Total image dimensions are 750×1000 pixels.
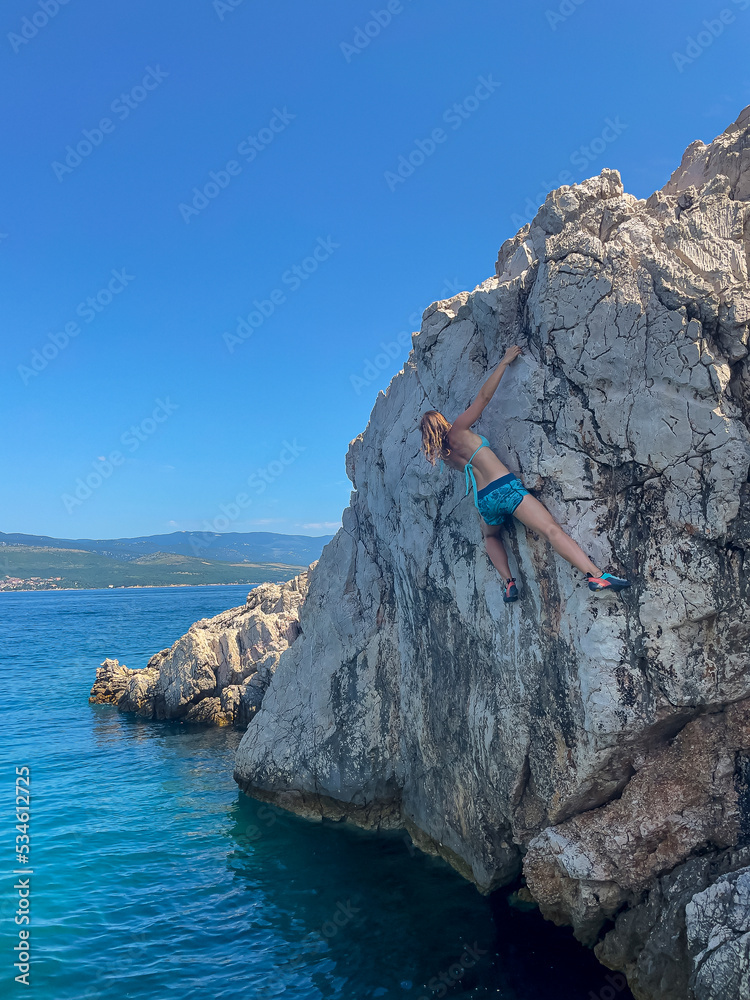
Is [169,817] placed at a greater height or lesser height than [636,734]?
lesser

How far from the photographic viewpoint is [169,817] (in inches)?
703

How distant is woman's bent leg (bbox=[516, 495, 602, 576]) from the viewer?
32.5 ft

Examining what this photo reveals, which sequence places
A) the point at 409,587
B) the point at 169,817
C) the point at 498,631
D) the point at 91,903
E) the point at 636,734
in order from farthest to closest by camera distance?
the point at 169,817 → the point at 409,587 → the point at 91,903 → the point at 498,631 → the point at 636,734

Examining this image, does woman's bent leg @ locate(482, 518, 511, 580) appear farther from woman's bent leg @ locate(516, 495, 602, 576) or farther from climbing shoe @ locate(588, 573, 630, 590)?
climbing shoe @ locate(588, 573, 630, 590)

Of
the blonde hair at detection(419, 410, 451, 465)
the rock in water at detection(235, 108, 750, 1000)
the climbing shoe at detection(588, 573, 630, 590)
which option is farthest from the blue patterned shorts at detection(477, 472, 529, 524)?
the climbing shoe at detection(588, 573, 630, 590)

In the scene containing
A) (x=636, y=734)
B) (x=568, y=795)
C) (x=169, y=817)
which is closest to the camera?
(x=636, y=734)

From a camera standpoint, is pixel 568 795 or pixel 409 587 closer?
pixel 568 795

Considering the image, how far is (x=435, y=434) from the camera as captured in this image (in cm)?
1225

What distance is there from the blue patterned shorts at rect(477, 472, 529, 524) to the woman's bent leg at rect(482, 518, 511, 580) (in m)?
0.29

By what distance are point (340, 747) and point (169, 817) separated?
582 cm

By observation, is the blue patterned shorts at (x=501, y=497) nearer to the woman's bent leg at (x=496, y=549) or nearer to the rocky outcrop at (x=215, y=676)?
the woman's bent leg at (x=496, y=549)

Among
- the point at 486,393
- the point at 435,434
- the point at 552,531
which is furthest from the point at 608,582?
the point at 435,434

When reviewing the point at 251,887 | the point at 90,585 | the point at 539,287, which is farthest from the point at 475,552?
the point at 90,585

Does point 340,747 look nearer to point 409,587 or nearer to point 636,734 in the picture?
point 409,587
